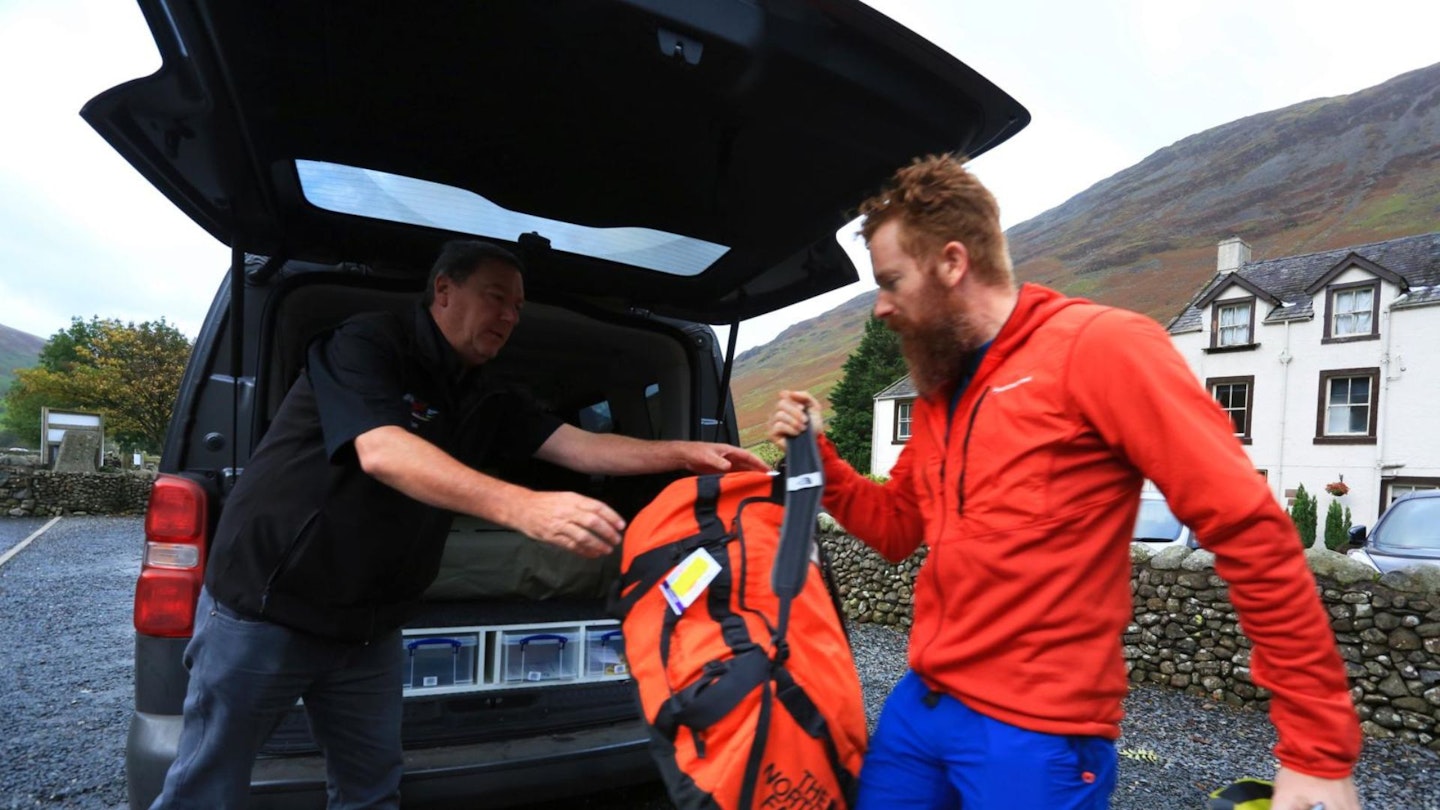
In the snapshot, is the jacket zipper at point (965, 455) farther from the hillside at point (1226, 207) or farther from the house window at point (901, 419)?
the hillside at point (1226, 207)

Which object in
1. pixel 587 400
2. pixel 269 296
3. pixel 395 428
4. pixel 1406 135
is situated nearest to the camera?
pixel 395 428

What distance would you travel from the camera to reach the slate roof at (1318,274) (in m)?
22.3

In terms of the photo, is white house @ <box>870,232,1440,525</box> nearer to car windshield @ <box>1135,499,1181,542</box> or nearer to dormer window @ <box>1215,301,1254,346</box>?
dormer window @ <box>1215,301,1254,346</box>

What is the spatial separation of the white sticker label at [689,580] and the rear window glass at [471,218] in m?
1.60

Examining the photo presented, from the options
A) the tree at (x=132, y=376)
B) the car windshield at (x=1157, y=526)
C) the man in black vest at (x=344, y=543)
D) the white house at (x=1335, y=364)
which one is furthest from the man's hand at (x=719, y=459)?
the tree at (x=132, y=376)

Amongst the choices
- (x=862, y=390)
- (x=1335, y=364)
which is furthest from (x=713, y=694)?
(x=862, y=390)

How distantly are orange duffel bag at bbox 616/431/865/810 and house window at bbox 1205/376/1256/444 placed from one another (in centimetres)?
2773

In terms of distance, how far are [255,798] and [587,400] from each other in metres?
2.66

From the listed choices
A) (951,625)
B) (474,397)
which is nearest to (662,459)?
(474,397)

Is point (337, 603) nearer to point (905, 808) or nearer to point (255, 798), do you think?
point (255, 798)

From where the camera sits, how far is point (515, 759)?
2.36 m

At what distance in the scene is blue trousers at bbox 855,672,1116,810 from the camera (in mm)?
1303

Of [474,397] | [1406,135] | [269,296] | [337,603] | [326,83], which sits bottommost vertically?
[337,603]

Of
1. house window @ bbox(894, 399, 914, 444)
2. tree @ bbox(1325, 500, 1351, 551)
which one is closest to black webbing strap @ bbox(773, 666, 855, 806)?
tree @ bbox(1325, 500, 1351, 551)
